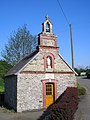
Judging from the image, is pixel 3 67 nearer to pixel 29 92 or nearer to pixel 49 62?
pixel 49 62

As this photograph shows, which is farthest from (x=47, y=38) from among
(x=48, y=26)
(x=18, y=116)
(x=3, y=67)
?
(x=3, y=67)

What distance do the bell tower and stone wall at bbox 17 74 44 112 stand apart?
114 inches

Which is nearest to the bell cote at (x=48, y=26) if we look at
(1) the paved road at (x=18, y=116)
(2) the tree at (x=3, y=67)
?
(1) the paved road at (x=18, y=116)

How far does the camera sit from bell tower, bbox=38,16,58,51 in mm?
23062

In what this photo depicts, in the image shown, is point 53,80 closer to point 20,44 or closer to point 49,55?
point 49,55

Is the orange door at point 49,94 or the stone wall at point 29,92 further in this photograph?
the orange door at point 49,94

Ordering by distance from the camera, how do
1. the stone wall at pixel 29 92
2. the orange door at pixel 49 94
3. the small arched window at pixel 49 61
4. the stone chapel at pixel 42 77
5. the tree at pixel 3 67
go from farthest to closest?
the tree at pixel 3 67 < the small arched window at pixel 49 61 < the orange door at pixel 49 94 < the stone chapel at pixel 42 77 < the stone wall at pixel 29 92

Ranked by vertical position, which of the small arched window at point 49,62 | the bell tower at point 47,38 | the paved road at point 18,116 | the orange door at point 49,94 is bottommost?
the paved road at point 18,116

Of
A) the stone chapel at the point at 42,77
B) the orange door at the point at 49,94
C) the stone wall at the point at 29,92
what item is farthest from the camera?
the orange door at the point at 49,94

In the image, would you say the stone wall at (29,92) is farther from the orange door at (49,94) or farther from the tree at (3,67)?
the tree at (3,67)

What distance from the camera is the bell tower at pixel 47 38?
2306cm

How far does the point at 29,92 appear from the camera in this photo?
72.5 feet

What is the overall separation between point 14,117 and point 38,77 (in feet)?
16.4

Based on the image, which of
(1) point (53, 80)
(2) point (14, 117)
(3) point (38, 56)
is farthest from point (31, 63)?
(2) point (14, 117)
